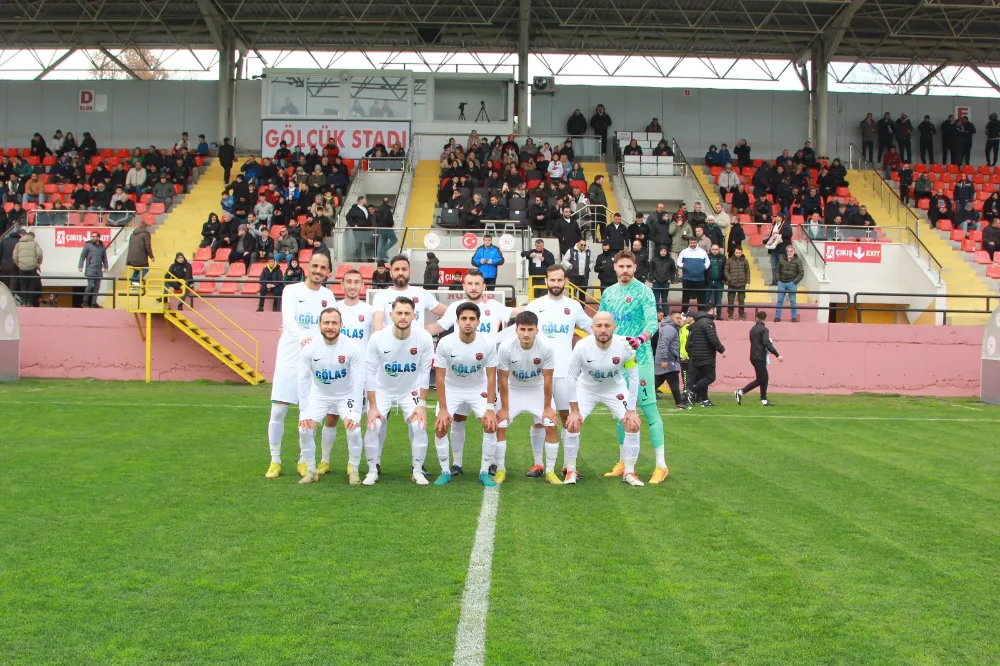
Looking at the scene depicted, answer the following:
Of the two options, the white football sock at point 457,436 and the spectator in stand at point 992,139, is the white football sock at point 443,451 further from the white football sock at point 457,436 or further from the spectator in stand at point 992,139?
the spectator in stand at point 992,139

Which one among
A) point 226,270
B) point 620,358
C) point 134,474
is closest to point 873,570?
point 620,358

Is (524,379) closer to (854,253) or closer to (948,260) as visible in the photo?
(854,253)

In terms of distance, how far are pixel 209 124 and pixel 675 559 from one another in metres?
36.5

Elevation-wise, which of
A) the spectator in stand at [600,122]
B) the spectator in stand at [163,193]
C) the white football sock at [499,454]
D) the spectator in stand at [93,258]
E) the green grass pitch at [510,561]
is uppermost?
the spectator in stand at [600,122]

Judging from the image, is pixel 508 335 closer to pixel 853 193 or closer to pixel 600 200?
pixel 600 200

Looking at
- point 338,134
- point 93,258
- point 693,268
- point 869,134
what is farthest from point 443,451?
point 869,134

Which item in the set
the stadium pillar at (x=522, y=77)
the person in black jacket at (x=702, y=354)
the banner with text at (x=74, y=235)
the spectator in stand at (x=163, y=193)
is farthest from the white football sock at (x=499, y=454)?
the stadium pillar at (x=522, y=77)

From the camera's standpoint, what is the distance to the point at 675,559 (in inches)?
257

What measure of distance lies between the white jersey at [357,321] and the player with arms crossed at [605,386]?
7.16ft

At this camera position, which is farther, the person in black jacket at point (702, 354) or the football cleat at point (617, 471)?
the person in black jacket at point (702, 354)

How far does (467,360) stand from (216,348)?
1392 cm

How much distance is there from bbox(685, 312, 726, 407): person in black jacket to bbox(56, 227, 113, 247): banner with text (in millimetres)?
16760

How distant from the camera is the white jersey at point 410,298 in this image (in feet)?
33.9

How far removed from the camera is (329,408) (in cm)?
947
